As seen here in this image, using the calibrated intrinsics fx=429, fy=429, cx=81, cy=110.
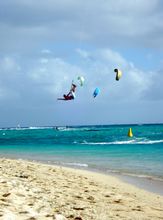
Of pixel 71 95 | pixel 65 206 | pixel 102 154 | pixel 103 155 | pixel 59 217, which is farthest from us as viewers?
pixel 102 154

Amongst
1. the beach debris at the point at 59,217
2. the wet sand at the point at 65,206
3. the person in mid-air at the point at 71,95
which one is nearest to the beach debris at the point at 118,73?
the person in mid-air at the point at 71,95

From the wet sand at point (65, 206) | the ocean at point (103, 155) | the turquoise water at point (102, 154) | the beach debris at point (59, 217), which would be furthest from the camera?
the turquoise water at point (102, 154)

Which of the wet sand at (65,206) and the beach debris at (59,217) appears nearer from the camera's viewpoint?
the beach debris at (59,217)

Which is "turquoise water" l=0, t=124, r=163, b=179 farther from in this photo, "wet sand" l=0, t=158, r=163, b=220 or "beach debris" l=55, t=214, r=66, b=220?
"beach debris" l=55, t=214, r=66, b=220

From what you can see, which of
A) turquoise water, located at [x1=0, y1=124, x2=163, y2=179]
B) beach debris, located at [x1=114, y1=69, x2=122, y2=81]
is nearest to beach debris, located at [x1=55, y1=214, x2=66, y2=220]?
turquoise water, located at [x1=0, y1=124, x2=163, y2=179]

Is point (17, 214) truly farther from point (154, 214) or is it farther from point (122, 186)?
point (122, 186)

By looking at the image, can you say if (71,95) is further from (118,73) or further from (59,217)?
(59,217)

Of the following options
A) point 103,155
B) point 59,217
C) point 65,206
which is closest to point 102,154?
point 103,155

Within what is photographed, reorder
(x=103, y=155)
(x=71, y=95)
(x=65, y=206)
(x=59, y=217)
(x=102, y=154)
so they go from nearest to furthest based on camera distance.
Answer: (x=59, y=217) < (x=65, y=206) < (x=71, y=95) < (x=103, y=155) < (x=102, y=154)

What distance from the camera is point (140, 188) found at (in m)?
13.2

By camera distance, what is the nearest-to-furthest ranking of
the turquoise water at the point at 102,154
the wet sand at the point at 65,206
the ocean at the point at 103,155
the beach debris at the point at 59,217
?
1. the beach debris at the point at 59,217
2. the wet sand at the point at 65,206
3. the ocean at the point at 103,155
4. the turquoise water at the point at 102,154

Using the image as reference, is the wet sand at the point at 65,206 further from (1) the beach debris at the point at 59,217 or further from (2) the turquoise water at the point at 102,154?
(2) the turquoise water at the point at 102,154

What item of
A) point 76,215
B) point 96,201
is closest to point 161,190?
point 96,201

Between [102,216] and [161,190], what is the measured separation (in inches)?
236
